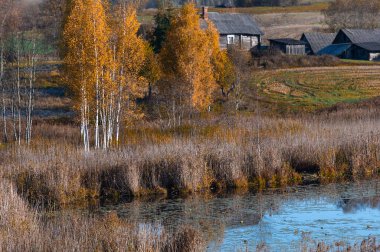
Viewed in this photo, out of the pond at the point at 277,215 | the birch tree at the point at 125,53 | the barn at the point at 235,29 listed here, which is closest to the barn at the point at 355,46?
the barn at the point at 235,29

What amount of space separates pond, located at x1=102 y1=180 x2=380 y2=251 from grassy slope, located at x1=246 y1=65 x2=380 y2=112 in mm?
25464

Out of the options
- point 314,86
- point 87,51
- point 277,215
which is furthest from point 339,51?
point 277,215

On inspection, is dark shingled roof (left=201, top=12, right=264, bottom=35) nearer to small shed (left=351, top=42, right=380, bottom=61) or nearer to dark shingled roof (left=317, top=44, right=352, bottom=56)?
dark shingled roof (left=317, top=44, right=352, bottom=56)

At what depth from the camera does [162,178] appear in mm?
20594

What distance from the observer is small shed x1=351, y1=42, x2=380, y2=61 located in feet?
233

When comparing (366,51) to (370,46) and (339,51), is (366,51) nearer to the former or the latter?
(370,46)

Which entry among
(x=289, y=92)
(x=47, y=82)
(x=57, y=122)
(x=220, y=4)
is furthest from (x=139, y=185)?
(x=220, y=4)

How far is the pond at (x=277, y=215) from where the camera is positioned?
14.2 m

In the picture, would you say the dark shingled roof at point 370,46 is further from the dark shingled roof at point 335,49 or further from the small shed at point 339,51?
the dark shingled roof at point 335,49

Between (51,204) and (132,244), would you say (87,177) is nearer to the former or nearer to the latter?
(51,204)

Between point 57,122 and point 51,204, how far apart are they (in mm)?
22493

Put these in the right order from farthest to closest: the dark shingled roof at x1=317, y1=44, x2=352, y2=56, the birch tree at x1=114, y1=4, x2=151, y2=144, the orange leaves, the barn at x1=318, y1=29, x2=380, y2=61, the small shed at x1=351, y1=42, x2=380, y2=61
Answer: the dark shingled roof at x1=317, y1=44, x2=352, y2=56 < the barn at x1=318, y1=29, x2=380, y2=61 < the small shed at x1=351, y1=42, x2=380, y2=61 < the orange leaves < the birch tree at x1=114, y1=4, x2=151, y2=144

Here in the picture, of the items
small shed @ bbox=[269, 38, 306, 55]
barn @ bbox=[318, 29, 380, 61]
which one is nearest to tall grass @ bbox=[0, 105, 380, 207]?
barn @ bbox=[318, 29, 380, 61]

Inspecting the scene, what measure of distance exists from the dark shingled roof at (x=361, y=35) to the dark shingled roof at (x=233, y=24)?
32.4 ft
